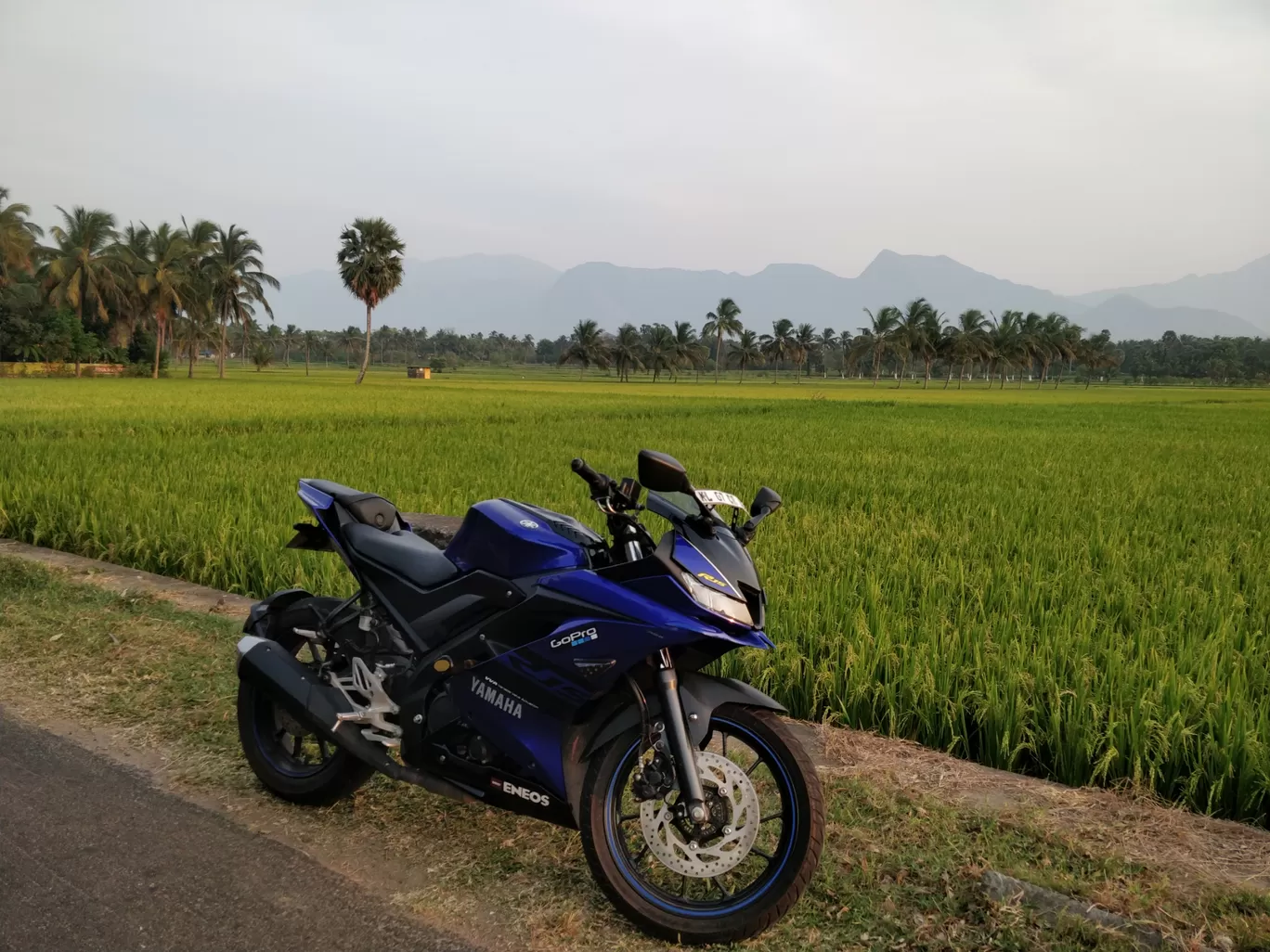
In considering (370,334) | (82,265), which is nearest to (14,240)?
(82,265)

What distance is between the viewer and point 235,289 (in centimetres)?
4844

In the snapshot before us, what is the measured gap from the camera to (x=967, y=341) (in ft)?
235

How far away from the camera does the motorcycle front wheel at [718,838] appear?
6.48 feet

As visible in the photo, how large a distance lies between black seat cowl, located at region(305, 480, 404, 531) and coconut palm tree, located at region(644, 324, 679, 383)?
73.7 meters

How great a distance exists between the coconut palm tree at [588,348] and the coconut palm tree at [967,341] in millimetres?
29951

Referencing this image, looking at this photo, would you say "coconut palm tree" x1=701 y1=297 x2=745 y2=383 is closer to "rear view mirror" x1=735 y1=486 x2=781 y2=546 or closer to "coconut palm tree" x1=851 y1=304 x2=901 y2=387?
"coconut palm tree" x1=851 y1=304 x2=901 y2=387

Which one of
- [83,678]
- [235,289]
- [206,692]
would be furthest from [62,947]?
[235,289]

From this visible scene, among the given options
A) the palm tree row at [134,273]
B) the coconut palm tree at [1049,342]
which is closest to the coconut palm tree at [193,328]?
the palm tree row at [134,273]

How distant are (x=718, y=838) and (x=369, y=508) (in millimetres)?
1404

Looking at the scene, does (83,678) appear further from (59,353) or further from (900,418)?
(59,353)

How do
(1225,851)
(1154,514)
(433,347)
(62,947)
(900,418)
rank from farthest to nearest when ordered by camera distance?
1. (433,347)
2. (900,418)
3. (1154,514)
4. (1225,851)
5. (62,947)

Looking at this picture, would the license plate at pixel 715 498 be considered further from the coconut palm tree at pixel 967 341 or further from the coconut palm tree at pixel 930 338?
the coconut palm tree at pixel 930 338

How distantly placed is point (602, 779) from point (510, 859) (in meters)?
0.54

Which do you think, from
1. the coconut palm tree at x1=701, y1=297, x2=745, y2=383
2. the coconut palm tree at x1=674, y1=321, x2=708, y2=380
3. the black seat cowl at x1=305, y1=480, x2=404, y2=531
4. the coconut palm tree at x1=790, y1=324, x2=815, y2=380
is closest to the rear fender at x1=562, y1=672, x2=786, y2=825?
the black seat cowl at x1=305, y1=480, x2=404, y2=531
